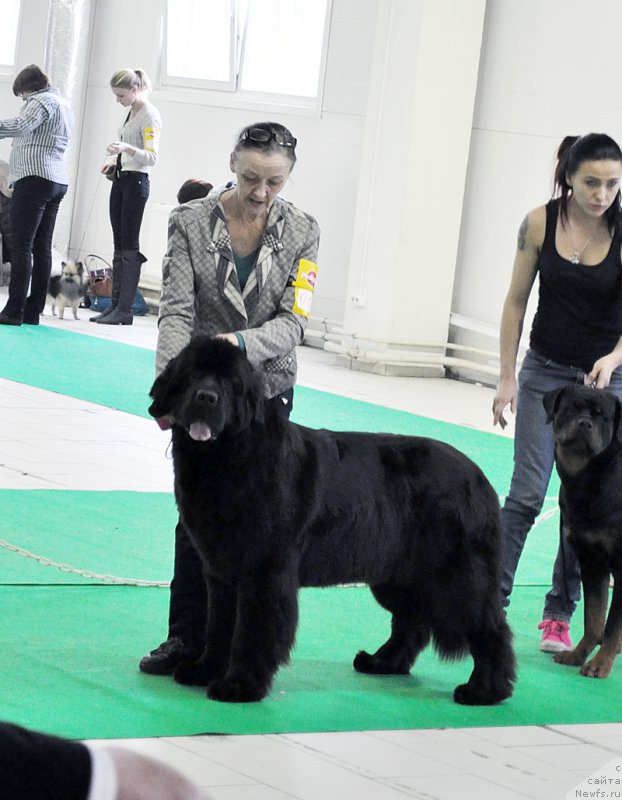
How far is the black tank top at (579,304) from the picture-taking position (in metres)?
4.36

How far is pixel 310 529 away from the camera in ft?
11.6

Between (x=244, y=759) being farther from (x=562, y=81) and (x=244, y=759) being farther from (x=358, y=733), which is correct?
(x=562, y=81)

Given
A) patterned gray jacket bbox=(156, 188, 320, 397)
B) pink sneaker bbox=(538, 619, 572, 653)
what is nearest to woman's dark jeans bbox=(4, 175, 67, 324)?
patterned gray jacket bbox=(156, 188, 320, 397)

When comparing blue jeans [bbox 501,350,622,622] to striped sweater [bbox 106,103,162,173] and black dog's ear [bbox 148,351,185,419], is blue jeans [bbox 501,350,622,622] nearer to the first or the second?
black dog's ear [bbox 148,351,185,419]

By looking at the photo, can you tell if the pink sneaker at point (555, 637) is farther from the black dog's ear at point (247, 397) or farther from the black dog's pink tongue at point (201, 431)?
the black dog's pink tongue at point (201, 431)

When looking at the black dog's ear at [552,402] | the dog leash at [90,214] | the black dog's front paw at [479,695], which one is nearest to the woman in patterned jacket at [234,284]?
the black dog's front paw at [479,695]

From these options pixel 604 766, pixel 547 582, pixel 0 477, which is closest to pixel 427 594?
pixel 604 766

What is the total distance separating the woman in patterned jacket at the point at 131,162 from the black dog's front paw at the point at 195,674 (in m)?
8.64

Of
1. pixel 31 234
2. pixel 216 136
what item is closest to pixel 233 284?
pixel 31 234

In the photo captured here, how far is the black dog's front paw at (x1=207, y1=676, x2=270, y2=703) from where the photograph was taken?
3.45 m

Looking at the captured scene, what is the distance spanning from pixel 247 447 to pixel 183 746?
2.46 ft

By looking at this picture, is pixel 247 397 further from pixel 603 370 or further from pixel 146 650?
pixel 603 370

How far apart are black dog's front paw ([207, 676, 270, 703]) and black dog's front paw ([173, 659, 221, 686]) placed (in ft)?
0.44

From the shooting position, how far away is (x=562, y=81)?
1091 cm
